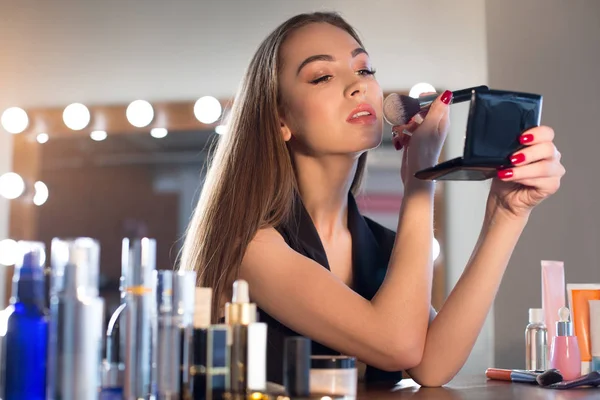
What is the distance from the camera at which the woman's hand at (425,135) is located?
1.24 metres

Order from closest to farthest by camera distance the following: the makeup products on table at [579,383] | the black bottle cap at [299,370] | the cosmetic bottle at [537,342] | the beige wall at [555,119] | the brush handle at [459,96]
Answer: the black bottle cap at [299,370]
the brush handle at [459,96]
the makeup products on table at [579,383]
the cosmetic bottle at [537,342]
the beige wall at [555,119]

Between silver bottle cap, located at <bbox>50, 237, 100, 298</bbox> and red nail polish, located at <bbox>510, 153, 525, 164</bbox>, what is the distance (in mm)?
571

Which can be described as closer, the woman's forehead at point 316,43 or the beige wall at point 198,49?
the woman's forehead at point 316,43

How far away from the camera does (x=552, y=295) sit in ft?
4.55

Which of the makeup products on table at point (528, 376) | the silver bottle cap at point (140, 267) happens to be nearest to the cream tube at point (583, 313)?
the makeup products on table at point (528, 376)

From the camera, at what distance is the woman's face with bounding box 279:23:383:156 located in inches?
51.8

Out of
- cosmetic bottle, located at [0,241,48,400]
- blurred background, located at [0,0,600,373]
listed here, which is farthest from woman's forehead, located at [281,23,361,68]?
blurred background, located at [0,0,600,373]

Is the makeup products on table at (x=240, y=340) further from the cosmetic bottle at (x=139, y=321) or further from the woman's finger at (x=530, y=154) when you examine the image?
the woman's finger at (x=530, y=154)

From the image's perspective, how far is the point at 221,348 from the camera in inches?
30.8

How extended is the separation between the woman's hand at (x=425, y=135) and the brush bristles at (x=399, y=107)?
0.02 metres

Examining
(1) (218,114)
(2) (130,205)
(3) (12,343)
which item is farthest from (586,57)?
(3) (12,343)

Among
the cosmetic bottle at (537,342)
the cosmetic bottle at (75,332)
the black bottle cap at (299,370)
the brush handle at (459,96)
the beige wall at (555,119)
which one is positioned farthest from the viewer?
the beige wall at (555,119)

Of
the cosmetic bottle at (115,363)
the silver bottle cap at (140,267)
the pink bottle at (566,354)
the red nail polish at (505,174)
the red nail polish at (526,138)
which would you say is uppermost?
the red nail polish at (526,138)

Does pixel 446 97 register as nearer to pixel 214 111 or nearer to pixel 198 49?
pixel 214 111
